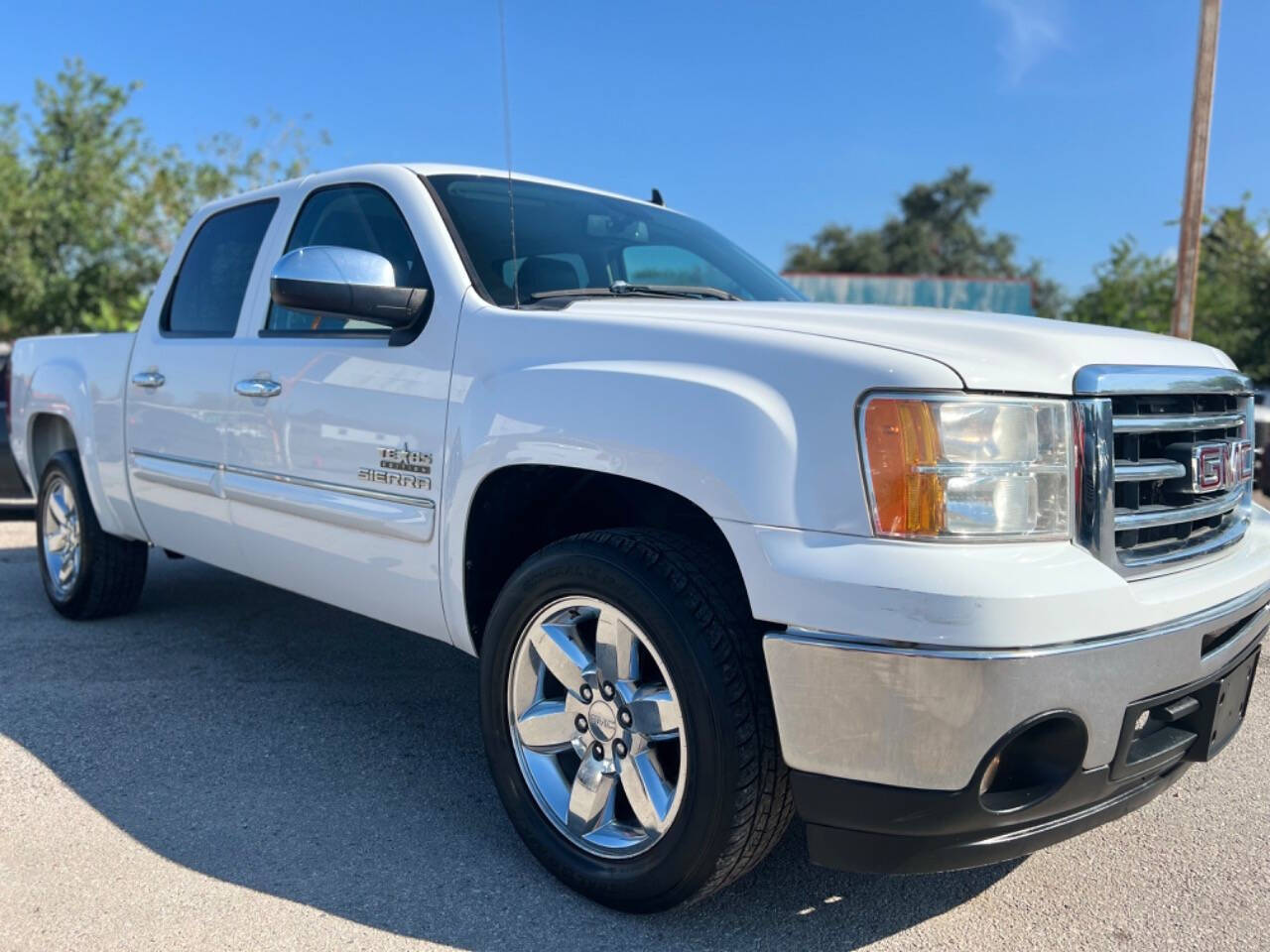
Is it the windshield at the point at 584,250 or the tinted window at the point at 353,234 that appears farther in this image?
the tinted window at the point at 353,234

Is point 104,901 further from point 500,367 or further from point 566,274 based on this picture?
point 566,274

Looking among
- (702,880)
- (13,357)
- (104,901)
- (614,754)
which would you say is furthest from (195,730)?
(13,357)

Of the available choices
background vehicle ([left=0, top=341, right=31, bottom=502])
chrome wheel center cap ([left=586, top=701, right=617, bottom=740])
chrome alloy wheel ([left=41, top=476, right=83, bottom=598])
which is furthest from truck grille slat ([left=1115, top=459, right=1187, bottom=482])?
background vehicle ([left=0, top=341, right=31, bottom=502])

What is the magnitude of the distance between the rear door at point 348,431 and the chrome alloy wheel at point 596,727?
0.47 meters

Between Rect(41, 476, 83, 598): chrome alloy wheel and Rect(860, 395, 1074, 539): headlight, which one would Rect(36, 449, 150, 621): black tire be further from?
Rect(860, 395, 1074, 539): headlight

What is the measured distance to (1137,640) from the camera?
2.09m

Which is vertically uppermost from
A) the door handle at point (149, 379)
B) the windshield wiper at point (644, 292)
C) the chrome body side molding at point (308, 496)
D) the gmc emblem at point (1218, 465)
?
the windshield wiper at point (644, 292)

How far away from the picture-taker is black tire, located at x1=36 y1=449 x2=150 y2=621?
16.0ft

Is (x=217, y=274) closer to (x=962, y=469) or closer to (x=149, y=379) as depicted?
(x=149, y=379)

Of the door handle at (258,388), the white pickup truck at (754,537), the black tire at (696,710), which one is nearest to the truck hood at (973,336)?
the white pickup truck at (754,537)

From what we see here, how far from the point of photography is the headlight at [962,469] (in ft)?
6.66

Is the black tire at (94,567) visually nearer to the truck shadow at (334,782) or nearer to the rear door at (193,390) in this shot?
the truck shadow at (334,782)

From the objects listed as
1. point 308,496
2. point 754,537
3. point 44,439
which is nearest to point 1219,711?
point 754,537

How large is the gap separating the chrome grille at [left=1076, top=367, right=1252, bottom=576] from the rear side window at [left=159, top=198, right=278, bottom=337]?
9.82ft
